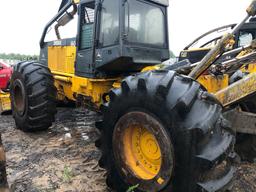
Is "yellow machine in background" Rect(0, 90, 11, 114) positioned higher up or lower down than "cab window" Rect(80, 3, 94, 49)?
lower down

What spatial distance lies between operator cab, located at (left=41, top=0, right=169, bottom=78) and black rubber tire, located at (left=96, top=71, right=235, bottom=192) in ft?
5.56

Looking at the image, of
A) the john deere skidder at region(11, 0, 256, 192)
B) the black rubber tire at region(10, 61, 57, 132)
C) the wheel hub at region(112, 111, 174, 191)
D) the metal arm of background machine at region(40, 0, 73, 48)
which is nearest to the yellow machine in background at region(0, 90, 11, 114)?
the metal arm of background machine at region(40, 0, 73, 48)

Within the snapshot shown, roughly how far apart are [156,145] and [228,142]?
27.6 inches

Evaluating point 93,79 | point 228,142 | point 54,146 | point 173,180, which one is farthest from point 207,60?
point 54,146

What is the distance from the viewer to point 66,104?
783 cm

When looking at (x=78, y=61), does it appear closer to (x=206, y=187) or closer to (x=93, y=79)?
(x=93, y=79)

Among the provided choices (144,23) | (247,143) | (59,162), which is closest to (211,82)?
(247,143)

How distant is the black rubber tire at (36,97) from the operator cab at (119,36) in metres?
0.75

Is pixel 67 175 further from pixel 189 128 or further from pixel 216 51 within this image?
pixel 216 51

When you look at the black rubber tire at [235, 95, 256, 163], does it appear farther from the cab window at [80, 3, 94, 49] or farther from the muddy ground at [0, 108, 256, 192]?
the cab window at [80, 3, 94, 49]

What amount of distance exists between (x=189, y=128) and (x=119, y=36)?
2316 millimetres

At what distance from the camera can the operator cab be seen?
461 centimetres

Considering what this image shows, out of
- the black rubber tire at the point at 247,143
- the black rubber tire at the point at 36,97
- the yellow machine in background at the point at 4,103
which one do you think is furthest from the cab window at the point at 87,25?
the yellow machine in background at the point at 4,103

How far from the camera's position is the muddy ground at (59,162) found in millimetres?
3723
